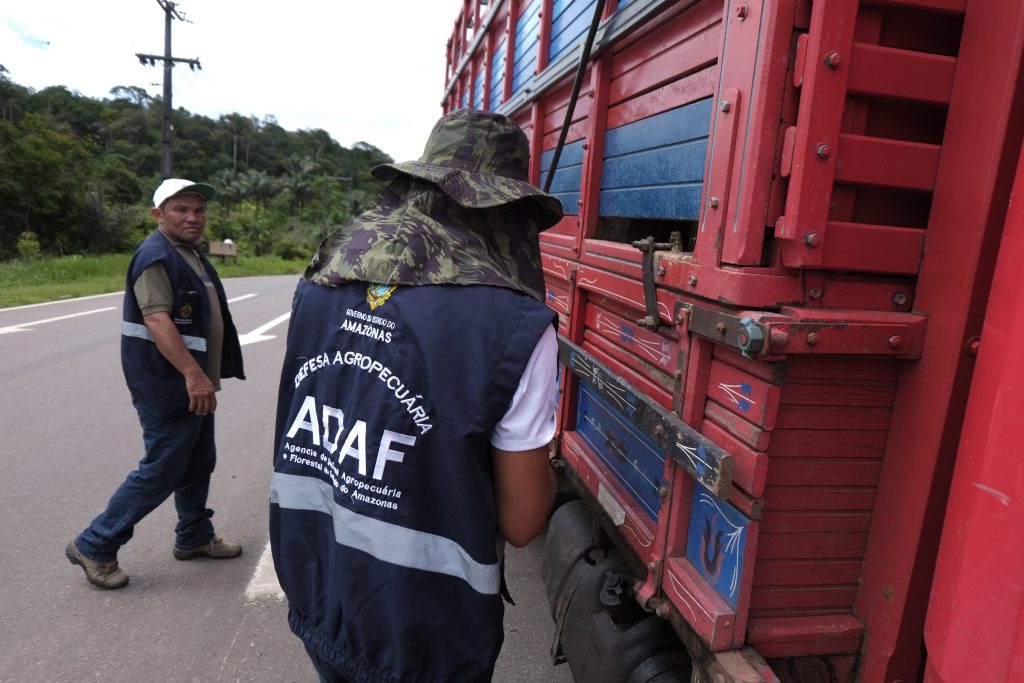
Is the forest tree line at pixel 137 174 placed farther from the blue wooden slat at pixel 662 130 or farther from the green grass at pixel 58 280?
the blue wooden slat at pixel 662 130

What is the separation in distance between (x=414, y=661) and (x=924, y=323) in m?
1.26

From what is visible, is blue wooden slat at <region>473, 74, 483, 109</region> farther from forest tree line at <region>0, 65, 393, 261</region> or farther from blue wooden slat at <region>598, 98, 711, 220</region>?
forest tree line at <region>0, 65, 393, 261</region>

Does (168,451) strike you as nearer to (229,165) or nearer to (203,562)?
(203,562)

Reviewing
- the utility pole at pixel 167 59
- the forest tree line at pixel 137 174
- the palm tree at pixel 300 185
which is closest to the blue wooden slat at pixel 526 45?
the utility pole at pixel 167 59

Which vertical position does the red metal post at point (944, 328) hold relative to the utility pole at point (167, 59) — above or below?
below

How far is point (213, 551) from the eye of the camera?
134 inches

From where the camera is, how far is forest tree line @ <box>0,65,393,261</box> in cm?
2911

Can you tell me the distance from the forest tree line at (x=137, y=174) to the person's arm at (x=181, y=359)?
2891 centimetres

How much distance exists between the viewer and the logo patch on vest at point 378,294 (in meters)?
1.28

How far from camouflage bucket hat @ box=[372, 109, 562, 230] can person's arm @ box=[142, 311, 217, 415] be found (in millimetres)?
2009

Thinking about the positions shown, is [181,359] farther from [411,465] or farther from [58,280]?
[58,280]

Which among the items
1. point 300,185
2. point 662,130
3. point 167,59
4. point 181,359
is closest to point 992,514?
point 662,130

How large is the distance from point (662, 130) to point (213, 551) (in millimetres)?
3114

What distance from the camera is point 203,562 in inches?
133
